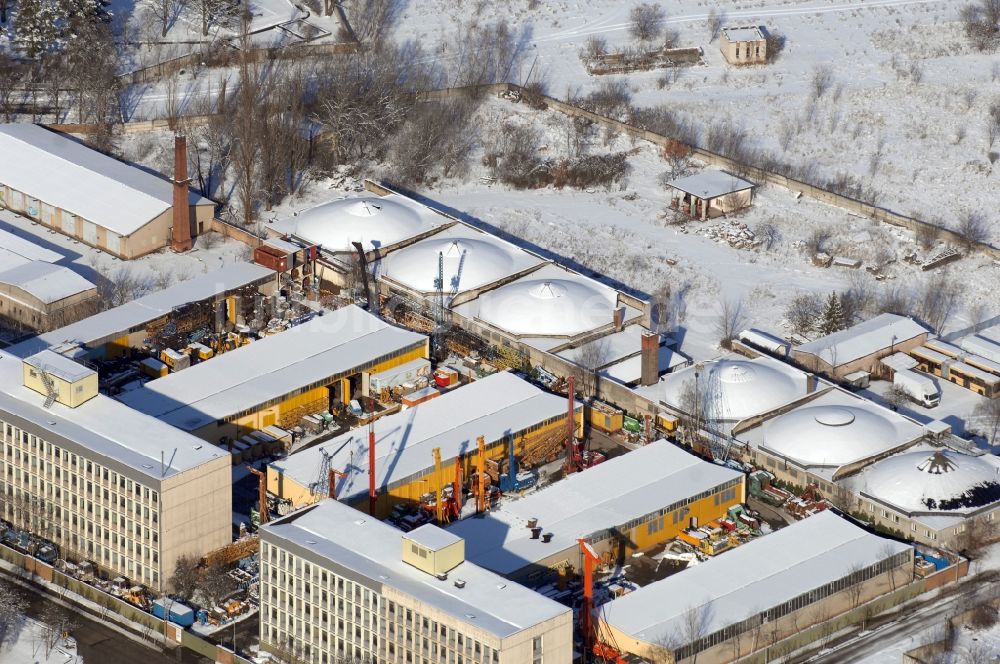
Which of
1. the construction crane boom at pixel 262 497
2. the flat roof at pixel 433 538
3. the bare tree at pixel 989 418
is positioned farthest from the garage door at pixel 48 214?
the bare tree at pixel 989 418

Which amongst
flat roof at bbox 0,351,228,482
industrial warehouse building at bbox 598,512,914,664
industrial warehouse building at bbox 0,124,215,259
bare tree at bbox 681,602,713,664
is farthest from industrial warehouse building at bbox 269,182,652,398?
flat roof at bbox 0,351,228,482

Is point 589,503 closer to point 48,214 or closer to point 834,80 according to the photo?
point 48,214

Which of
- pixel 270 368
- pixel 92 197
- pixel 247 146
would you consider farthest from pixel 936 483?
pixel 92 197

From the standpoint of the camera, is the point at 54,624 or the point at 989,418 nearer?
the point at 54,624

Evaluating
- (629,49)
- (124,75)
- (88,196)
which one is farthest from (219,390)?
(629,49)

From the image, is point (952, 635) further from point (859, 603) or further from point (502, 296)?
point (502, 296)

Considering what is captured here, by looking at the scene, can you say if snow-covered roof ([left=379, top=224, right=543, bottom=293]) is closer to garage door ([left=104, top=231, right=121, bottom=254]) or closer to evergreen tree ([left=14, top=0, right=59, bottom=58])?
garage door ([left=104, top=231, right=121, bottom=254])

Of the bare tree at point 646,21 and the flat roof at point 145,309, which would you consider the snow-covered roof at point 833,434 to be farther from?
the bare tree at point 646,21
